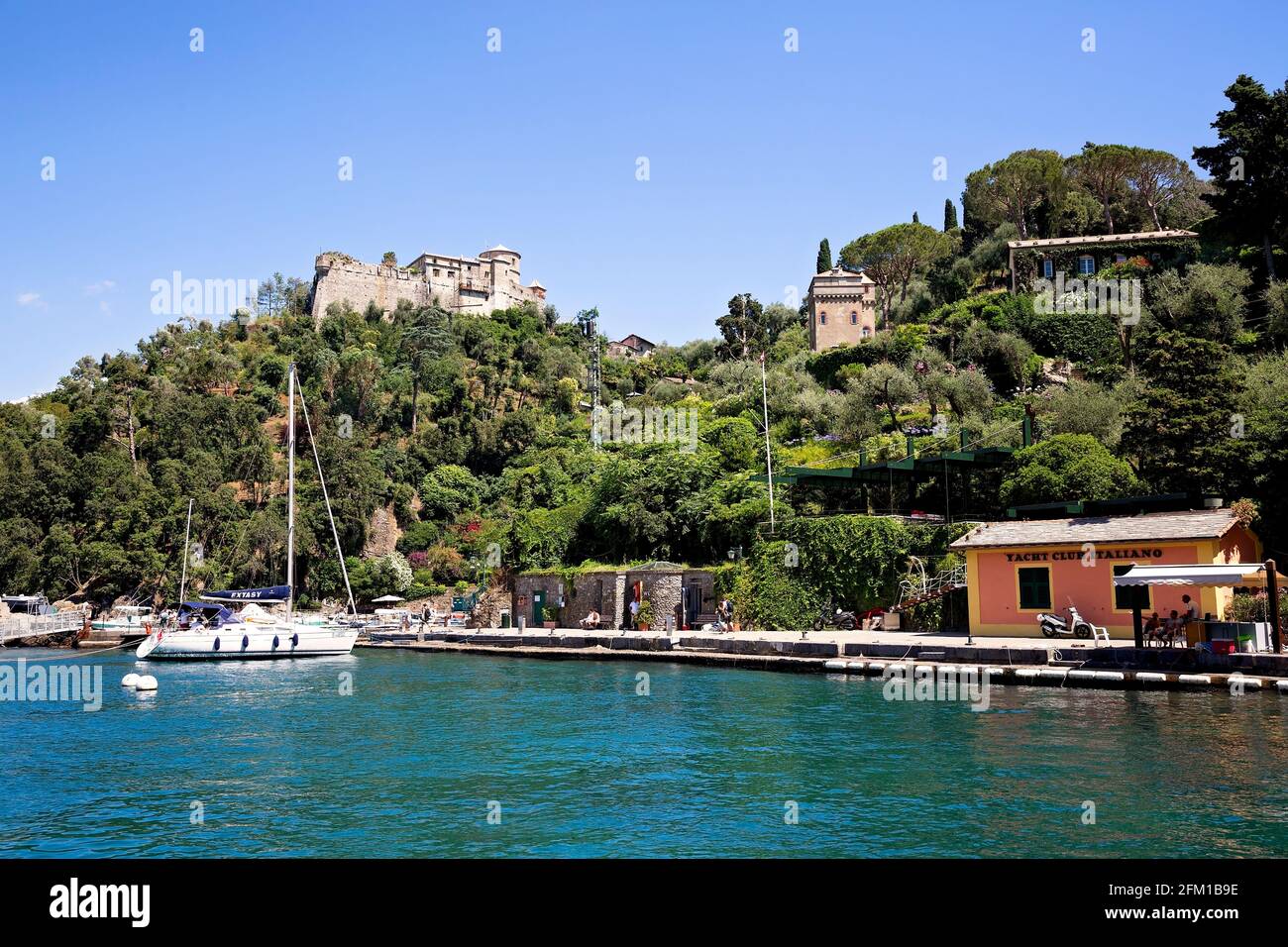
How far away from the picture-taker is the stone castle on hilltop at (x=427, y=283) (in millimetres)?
100875

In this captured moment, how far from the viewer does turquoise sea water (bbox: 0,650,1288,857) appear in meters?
11.0

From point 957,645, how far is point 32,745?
20031 millimetres

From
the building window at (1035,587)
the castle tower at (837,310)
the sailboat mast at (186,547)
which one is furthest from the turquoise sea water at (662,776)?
the castle tower at (837,310)

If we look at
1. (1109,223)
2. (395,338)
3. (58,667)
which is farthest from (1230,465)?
(395,338)

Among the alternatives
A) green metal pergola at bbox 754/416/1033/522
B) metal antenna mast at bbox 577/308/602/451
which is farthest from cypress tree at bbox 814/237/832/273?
green metal pergola at bbox 754/416/1033/522

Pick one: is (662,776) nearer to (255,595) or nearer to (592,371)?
(255,595)

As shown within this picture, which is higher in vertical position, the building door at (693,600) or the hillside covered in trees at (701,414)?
A: the hillside covered in trees at (701,414)

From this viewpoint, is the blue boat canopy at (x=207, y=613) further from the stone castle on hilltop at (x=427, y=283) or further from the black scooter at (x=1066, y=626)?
the stone castle on hilltop at (x=427, y=283)

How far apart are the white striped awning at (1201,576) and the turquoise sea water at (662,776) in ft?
8.10

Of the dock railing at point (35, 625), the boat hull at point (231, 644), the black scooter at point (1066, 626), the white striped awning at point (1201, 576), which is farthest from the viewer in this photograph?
the dock railing at point (35, 625)

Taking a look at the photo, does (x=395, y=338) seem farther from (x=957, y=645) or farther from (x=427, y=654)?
(x=957, y=645)

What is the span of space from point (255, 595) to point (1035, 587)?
3127cm

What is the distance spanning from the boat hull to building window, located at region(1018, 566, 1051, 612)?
24762mm

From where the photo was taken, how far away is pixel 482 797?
13.3 m
